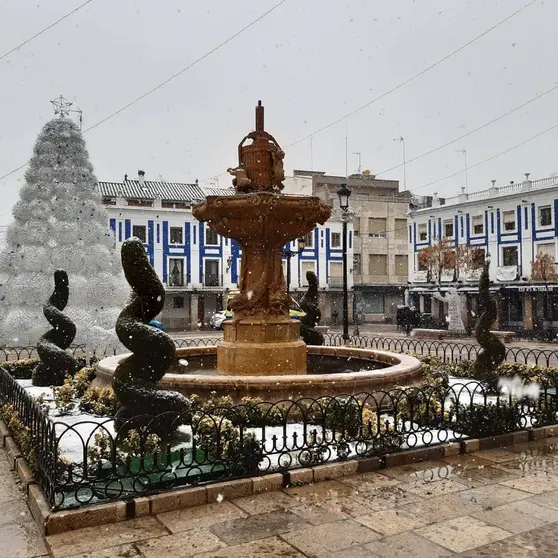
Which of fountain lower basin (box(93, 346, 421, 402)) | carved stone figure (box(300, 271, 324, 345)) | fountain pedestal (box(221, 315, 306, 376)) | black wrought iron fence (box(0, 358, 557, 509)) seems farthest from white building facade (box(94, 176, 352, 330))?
black wrought iron fence (box(0, 358, 557, 509))

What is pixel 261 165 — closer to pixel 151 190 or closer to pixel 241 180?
pixel 241 180

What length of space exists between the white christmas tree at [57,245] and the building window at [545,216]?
27636 mm

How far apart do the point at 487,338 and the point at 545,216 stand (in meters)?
29.0

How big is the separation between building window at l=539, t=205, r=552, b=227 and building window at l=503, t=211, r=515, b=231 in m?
2.08

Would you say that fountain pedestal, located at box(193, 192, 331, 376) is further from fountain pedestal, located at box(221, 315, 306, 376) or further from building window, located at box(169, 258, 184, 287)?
building window, located at box(169, 258, 184, 287)

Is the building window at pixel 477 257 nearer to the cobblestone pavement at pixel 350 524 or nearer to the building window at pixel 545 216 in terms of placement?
the building window at pixel 545 216

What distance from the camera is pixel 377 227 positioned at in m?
53.4

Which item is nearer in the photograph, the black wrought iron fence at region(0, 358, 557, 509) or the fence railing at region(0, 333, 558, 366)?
the black wrought iron fence at region(0, 358, 557, 509)

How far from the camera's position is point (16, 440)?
7914 mm

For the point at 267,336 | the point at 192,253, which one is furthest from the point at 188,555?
the point at 192,253

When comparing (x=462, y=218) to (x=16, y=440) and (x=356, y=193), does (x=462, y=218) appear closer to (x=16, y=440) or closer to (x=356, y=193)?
(x=356, y=193)

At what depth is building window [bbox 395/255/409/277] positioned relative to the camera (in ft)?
176

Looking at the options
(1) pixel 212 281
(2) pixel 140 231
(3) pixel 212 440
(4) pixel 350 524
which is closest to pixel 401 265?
(1) pixel 212 281

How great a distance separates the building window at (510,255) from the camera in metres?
39.7
